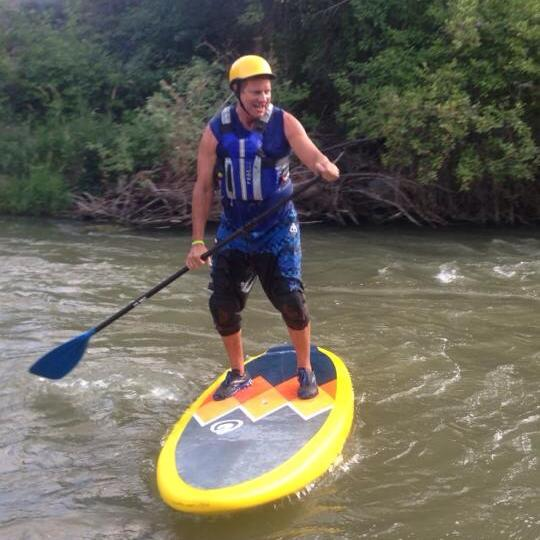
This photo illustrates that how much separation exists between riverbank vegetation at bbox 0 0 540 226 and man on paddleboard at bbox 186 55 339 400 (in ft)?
15.5

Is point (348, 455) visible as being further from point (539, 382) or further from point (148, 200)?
point (148, 200)

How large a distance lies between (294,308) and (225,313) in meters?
0.35

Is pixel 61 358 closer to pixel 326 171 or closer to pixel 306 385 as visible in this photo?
pixel 306 385

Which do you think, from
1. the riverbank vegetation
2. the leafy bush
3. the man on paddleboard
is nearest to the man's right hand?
the man on paddleboard

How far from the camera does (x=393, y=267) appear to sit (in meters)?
7.28

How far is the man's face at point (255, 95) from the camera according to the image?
3.47m

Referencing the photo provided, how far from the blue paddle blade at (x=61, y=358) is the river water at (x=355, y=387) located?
23 centimetres

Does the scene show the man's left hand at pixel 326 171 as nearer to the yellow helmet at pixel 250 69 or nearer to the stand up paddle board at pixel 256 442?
the yellow helmet at pixel 250 69

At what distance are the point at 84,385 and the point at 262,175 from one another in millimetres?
1710

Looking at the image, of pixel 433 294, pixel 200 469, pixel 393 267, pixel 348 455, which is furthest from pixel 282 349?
pixel 393 267

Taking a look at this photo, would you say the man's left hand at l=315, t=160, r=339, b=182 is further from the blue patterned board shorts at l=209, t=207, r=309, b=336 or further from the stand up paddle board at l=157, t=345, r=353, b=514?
the stand up paddle board at l=157, t=345, r=353, b=514

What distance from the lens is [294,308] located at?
3727mm

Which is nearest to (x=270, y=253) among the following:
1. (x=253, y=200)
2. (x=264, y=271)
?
(x=264, y=271)

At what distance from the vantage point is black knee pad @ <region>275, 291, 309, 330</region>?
12.2ft
